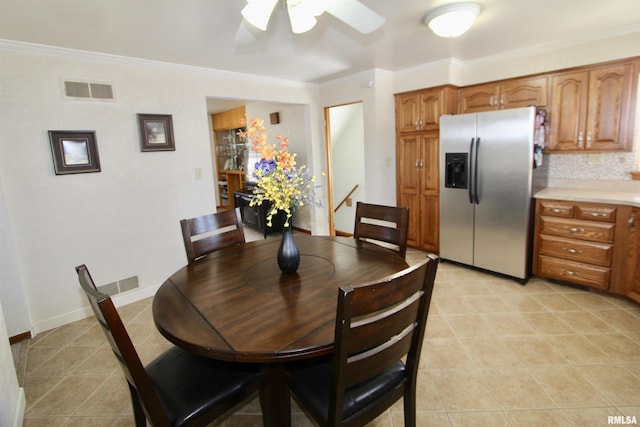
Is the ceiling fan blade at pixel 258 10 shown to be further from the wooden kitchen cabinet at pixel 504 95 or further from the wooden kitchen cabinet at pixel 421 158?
the wooden kitchen cabinet at pixel 504 95

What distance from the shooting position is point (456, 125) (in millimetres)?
3443

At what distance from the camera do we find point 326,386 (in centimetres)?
130

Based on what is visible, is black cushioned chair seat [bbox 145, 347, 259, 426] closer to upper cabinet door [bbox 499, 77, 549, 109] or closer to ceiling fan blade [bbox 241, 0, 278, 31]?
ceiling fan blade [bbox 241, 0, 278, 31]

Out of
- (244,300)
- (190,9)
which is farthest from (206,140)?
(244,300)

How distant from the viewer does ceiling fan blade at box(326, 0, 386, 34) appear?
5.38 feet

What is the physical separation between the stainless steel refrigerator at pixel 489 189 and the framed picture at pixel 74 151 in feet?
11.1

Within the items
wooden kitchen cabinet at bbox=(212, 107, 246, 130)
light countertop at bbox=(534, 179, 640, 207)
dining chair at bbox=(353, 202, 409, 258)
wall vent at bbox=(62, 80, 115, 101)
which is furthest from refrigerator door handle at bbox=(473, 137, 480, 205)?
wooden kitchen cabinet at bbox=(212, 107, 246, 130)

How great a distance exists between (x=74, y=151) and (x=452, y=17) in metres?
3.13

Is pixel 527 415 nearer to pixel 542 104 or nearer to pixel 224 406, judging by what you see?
pixel 224 406

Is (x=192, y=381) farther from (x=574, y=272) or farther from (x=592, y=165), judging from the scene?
(x=592, y=165)

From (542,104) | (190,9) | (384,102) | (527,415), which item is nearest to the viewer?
(527,415)

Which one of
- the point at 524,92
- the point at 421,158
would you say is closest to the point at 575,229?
the point at 524,92

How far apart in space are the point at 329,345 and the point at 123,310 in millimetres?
2712

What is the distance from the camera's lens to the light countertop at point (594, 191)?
107 inches
